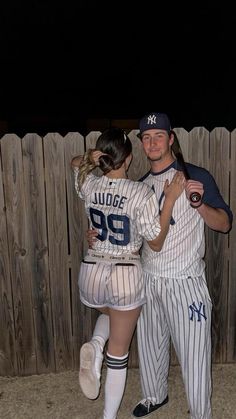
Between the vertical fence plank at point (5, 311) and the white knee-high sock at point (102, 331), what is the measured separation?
92 cm

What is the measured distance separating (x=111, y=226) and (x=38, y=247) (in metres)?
1.11

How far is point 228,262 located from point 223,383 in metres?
1.00

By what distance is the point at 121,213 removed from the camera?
326cm

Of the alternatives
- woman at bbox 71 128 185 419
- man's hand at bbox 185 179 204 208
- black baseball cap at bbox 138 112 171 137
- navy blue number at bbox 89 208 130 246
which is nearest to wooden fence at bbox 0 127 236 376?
woman at bbox 71 128 185 419

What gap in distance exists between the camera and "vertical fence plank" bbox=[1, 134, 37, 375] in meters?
4.05

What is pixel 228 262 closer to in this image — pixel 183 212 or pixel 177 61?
pixel 183 212

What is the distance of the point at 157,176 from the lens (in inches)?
137

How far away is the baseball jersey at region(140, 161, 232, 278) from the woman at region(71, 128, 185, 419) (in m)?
0.13

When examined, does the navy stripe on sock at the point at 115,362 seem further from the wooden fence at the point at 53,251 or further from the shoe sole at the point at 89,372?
the wooden fence at the point at 53,251

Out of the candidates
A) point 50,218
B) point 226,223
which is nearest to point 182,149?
point 226,223

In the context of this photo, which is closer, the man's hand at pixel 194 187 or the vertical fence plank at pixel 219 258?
the man's hand at pixel 194 187

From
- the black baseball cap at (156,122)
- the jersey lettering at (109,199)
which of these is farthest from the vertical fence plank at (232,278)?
the jersey lettering at (109,199)

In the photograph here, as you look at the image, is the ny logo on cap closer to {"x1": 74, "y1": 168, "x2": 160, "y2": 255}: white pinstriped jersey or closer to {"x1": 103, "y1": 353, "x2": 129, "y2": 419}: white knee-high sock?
{"x1": 74, "y1": 168, "x2": 160, "y2": 255}: white pinstriped jersey

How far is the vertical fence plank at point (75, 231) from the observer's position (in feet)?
13.4
